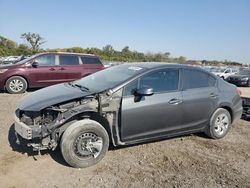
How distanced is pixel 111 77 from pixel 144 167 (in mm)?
1743

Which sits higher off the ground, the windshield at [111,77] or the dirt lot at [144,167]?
the windshield at [111,77]

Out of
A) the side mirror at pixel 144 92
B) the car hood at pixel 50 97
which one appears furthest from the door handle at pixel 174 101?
the car hood at pixel 50 97

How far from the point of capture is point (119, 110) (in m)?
4.41

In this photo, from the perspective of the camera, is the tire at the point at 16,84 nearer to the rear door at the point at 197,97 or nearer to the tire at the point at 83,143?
the tire at the point at 83,143

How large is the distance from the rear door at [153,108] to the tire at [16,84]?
677cm

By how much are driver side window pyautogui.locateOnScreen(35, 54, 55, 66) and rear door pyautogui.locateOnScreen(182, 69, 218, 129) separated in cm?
683

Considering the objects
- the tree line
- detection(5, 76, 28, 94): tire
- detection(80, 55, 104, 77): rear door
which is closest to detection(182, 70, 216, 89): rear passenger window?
detection(80, 55, 104, 77): rear door

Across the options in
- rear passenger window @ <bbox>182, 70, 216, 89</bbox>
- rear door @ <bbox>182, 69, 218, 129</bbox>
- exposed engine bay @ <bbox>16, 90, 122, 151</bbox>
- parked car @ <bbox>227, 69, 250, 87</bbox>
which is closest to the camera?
exposed engine bay @ <bbox>16, 90, 122, 151</bbox>

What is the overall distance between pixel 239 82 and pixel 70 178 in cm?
2007

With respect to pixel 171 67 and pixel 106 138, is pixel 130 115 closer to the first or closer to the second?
pixel 106 138

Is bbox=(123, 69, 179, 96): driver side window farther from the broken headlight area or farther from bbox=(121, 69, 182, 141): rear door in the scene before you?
the broken headlight area

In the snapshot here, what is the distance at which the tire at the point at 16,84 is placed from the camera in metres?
9.98

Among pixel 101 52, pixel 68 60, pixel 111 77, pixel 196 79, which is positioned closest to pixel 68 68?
pixel 68 60

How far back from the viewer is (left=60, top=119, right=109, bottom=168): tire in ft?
13.5
